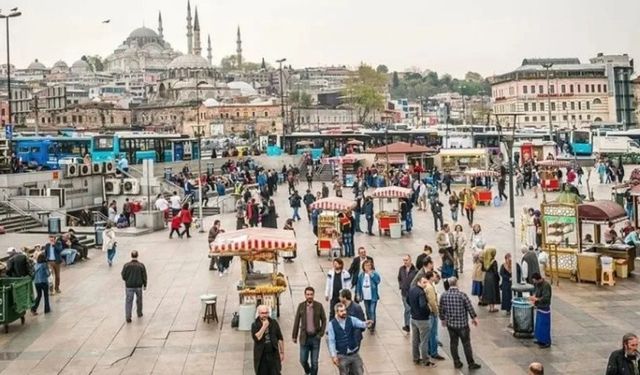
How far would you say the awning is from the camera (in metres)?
17.5

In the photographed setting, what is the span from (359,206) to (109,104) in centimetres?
12948

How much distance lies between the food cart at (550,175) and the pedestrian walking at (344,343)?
2907 cm

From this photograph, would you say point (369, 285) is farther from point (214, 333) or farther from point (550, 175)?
point (550, 175)

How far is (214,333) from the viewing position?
12898 millimetres

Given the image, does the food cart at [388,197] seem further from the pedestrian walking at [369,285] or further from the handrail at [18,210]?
the handrail at [18,210]

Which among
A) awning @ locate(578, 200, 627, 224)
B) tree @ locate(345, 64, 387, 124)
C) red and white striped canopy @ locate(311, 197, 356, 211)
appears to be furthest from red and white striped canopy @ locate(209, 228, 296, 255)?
tree @ locate(345, 64, 387, 124)

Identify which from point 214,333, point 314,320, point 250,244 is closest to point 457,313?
point 314,320

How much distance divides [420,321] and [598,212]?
859cm

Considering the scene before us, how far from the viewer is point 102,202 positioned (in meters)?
37.4

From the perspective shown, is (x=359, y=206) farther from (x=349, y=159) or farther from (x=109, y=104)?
(x=109, y=104)

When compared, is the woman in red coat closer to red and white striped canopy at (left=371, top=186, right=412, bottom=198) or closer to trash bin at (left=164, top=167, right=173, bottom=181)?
red and white striped canopy at (left=371, top=186, right=412, bottom=198)

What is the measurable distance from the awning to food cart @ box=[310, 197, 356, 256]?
616cm

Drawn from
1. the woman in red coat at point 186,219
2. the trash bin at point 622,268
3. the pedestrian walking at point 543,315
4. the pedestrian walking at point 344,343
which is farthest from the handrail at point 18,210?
the pedestrian walking at point 344,343

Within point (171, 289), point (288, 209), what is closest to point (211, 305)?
point (171, 289)
